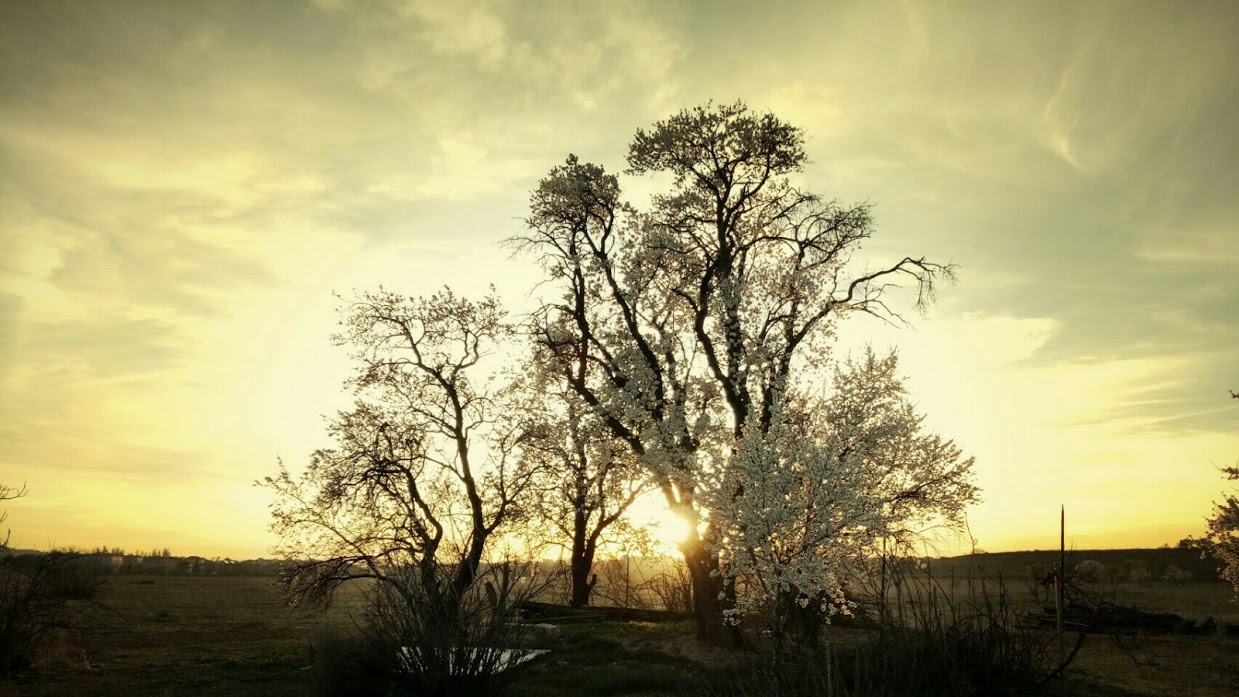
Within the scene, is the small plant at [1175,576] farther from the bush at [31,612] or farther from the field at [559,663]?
the bush at [31,612]

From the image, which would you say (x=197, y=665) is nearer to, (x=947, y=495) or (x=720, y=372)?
(x=720, y=372)

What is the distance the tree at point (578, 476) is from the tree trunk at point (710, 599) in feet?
11.1

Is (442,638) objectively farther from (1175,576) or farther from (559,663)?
(1175,576)

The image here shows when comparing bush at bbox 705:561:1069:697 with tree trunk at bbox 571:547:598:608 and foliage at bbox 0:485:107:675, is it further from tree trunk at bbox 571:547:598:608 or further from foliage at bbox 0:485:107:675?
tree trunk at bbox 571:547:598:608

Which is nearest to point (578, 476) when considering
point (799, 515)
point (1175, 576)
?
point (799, 515)

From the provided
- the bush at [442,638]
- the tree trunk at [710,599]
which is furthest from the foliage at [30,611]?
the tree trunk at [710,599]

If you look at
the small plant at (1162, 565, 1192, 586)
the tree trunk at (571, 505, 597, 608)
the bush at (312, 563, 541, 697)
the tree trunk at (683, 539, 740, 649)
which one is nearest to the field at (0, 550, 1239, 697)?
the tree trunk at (683, 539, 740, 649)

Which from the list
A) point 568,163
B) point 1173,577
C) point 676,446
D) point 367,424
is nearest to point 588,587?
point 367,424

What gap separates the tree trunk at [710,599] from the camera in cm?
1966

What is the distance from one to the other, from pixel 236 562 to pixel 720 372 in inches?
3889

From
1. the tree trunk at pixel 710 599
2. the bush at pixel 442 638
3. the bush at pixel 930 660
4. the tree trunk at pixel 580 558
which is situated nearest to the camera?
the bush at pixel 930 660

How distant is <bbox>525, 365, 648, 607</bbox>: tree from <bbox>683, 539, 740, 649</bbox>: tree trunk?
3378 mm

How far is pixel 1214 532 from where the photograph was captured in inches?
924

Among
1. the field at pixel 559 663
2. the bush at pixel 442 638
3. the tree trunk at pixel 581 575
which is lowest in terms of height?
the field at pixel 559 663
